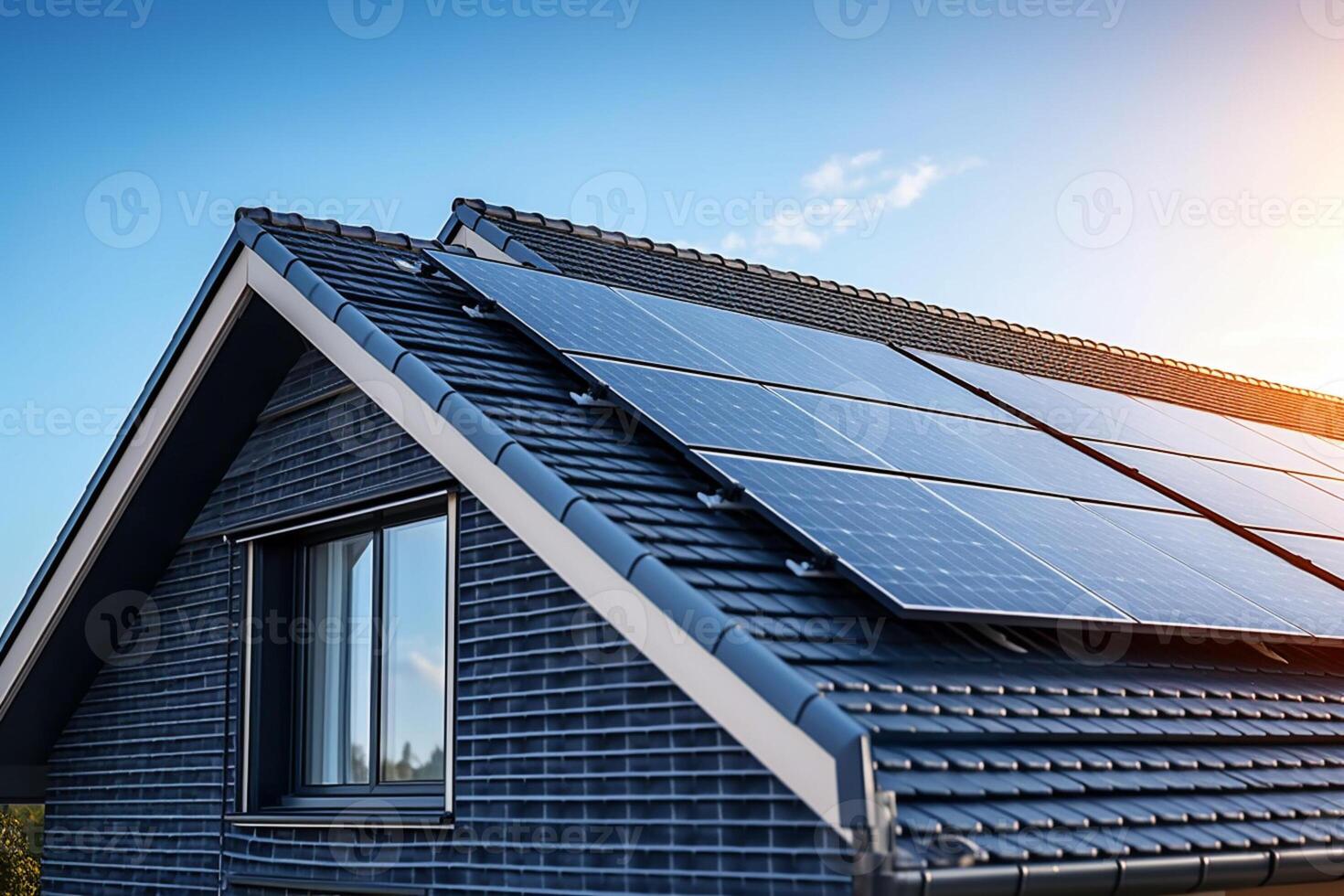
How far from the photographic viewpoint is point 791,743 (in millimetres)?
5121

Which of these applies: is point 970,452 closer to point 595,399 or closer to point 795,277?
point 595,399

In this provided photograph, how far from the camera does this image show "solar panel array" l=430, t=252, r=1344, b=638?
6637 mm

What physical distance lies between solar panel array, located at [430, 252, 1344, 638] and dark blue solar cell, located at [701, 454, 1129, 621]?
0.01m

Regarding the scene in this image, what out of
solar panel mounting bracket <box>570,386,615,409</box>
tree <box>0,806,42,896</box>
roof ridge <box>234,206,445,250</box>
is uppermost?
roof ridge <box>234,206,445,250</box>

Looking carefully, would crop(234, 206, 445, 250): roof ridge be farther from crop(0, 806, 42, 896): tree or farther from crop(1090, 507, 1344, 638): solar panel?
crop(0, 806, 42, 896): tree

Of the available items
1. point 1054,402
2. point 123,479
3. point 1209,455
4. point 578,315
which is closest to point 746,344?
point 578,315

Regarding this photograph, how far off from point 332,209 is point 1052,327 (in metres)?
9.82

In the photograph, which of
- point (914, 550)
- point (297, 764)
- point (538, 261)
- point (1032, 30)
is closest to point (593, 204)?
point (538, 261)

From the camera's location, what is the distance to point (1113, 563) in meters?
7.50

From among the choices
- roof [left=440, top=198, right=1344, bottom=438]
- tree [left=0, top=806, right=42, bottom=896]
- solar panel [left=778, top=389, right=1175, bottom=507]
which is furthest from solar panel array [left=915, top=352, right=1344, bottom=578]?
tree [left=0, top=806, right=42, bottom=896]

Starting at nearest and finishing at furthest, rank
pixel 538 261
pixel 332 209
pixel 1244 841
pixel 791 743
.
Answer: pixel 791 743, pixel 1244 841, pixel 538 261, pixel 332 209

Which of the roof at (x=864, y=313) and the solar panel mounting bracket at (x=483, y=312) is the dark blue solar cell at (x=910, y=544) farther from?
the roof at (x=864, y=313)

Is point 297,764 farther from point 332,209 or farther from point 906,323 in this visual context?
point 906,323

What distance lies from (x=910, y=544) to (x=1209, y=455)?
5.98 metres
